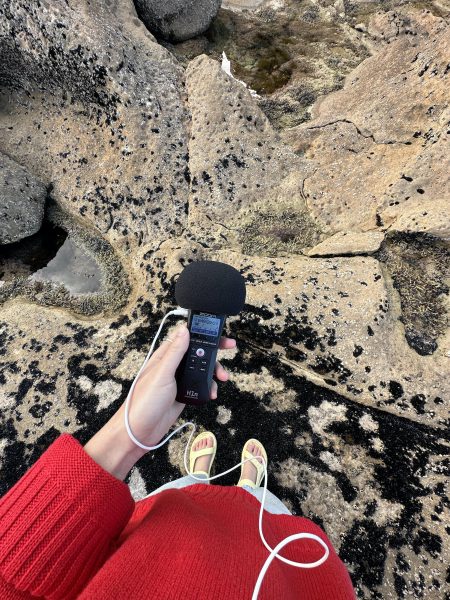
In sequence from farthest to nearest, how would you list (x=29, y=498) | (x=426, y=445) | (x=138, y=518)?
1. (x=426, y=445)
2. (x=138, y=518)
3. (x=29, y=498)

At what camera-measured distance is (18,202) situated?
383cm

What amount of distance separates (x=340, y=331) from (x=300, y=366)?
0.39m

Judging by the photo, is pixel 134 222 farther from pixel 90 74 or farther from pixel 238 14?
pixel 238 14

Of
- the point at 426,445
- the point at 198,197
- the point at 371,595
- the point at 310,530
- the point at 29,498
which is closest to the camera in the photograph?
the point at 29,498

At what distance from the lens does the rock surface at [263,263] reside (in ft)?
7.67

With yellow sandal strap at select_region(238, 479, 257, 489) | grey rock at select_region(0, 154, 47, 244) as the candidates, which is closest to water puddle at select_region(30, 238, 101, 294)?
grey rock at select_region(0, 154, 47, 244)

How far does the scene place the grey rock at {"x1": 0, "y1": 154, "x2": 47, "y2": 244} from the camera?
3771 mm

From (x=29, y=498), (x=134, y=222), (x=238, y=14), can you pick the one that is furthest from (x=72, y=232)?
(x=238, y=14)

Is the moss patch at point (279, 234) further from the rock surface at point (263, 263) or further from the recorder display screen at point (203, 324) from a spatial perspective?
the recorder display screen at point (203, 324)

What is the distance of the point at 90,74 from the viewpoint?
371 centimetres

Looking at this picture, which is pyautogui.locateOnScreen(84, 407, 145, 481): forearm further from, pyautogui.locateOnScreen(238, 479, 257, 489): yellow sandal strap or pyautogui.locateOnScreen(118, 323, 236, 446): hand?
pyautogui.locateOnScreen(238, 479, 257, 489): yellow sandal strap

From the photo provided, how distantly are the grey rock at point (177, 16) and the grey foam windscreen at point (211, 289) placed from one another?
5.37 metres

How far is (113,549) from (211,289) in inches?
44.7

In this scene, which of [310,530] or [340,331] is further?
[340,331]
